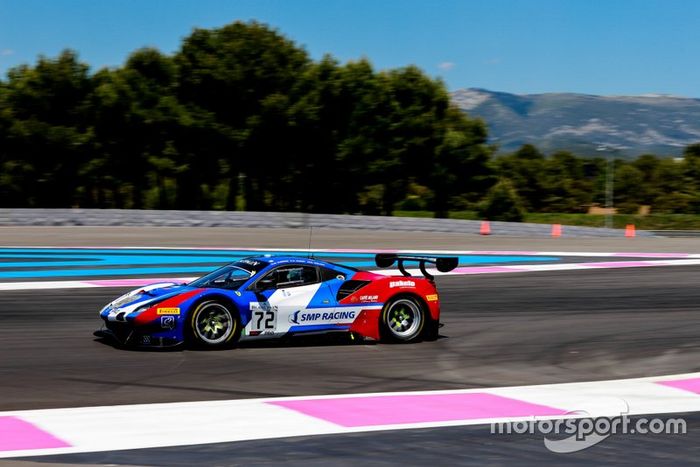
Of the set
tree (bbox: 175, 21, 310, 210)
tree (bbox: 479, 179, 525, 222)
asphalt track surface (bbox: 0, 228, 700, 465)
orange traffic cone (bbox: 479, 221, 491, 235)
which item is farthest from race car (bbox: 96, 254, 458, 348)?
tree (bbox: 479, 179, 525, 222)

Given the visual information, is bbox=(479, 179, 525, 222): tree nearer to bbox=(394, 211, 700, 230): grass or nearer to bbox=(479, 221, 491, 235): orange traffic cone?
bbox=(394, 211, 700, 230): grass

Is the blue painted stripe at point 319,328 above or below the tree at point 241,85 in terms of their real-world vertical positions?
below

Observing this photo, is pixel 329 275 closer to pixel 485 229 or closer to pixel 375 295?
pixel 375 295

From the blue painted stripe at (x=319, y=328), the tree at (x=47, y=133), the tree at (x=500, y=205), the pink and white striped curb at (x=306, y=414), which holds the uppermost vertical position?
the tree at (x=47, y=133)

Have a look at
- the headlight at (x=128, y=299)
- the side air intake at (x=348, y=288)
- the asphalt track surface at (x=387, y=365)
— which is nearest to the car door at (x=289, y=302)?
the side air intake at (x=348, y=288)

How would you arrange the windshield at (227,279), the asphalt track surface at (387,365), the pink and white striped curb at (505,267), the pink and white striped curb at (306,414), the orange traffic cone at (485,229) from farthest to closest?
the orange traffic cone at (485,229) < the pink and white striped curb at (505,267) < the windshield at (227,279) < the pink and white striped curb at (306,414) < the asphalt track surface at (387,365)

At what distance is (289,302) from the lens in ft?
37.1

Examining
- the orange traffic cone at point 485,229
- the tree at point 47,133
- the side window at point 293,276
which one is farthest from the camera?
the tree at point 47,133

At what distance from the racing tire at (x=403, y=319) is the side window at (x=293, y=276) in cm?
96

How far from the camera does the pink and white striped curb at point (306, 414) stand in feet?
22.8

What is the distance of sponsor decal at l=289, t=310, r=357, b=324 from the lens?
1136 cm

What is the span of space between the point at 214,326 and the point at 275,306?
0.71m

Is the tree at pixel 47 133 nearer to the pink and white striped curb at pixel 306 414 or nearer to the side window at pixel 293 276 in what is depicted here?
the side window at pixel 293 276

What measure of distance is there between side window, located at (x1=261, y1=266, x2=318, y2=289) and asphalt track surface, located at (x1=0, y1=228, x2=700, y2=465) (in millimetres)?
740
